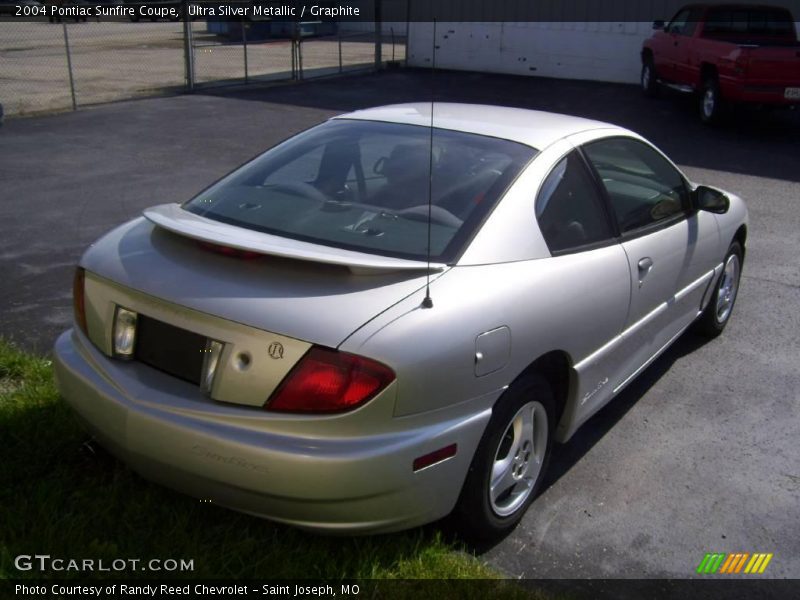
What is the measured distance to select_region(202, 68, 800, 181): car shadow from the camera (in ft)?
40.9

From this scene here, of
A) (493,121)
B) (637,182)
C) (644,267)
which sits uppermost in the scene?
(493,121)

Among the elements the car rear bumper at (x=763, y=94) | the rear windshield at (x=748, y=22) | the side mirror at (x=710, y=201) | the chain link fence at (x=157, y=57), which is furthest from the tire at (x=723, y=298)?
the chain link fence at (x=157, y=57)

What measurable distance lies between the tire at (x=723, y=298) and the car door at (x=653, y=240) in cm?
38

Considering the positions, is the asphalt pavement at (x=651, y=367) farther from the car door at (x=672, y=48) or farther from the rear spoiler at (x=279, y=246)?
the car door at (x=672, y=48)

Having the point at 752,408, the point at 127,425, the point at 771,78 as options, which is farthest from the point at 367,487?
the point at 771,78

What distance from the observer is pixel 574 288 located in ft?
11.7

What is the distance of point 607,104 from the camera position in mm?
17625

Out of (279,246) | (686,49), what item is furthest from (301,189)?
(686,49)

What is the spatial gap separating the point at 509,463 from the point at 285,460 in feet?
3.45

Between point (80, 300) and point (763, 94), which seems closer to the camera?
point (80, 300)

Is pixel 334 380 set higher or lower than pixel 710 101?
higher

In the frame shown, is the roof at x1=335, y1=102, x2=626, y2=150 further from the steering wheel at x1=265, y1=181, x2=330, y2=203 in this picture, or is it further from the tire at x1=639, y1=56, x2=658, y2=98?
the tire at x1=639, y1=56, x2=658, y2=98

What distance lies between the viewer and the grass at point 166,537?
10.0 ft

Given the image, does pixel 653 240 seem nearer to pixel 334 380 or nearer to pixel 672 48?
pixel 334 380
